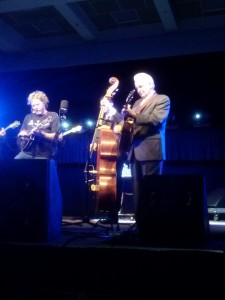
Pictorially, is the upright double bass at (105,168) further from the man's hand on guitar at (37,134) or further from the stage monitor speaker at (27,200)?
the stage monitor speaker at (27,200)

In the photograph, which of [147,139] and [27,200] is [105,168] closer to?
[147,139]

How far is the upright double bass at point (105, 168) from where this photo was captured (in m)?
4.35

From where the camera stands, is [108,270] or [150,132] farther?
[150,132]

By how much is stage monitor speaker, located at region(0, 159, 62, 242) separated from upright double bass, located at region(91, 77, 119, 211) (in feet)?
4.65

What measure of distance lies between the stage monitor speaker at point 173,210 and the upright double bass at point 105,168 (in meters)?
1.55

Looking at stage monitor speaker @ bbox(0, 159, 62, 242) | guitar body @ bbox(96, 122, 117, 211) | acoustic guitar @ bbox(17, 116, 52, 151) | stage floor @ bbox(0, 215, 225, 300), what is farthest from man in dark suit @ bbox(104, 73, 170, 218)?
acoustic guitar @ bbox(17, 116, 52, 151)

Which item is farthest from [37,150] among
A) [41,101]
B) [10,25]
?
[10,25]

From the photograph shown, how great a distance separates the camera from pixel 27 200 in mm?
2854

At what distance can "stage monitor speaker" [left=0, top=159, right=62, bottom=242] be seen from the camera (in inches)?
111

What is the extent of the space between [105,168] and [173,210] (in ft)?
6.11

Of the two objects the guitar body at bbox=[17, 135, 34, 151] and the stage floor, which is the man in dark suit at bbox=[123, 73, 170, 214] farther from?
the guitar body at bbox=[17, 135, 34, 151]

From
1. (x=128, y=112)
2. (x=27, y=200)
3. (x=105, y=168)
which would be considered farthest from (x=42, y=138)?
(x=27, y=200)

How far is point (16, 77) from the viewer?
8789mm

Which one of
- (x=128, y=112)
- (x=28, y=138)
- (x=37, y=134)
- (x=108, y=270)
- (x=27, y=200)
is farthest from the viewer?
(x=28, y=138)
